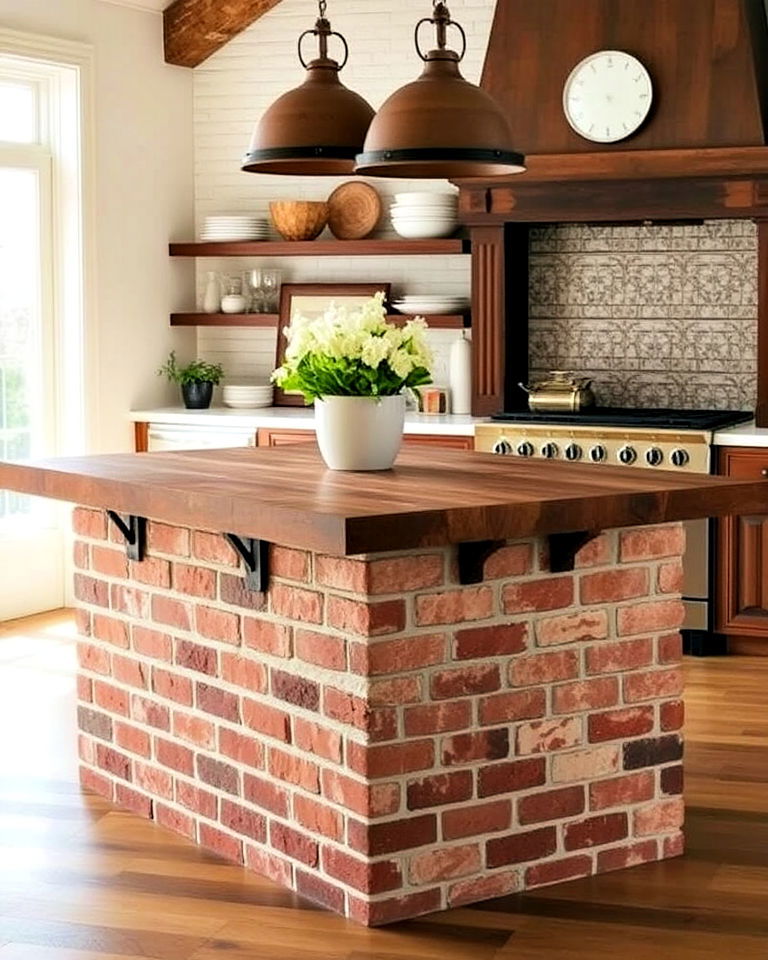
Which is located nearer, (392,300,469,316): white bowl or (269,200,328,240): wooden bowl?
(392,300,469,316): white bowl

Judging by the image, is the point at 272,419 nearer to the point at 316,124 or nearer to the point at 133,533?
the point at 133,533

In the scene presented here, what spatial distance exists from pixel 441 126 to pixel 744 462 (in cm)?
287

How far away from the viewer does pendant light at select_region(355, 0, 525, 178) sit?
4.23m

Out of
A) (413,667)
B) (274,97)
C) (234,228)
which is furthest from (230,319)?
(413,667)

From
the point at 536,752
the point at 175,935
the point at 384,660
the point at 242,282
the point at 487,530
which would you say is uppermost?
the point at 242,282

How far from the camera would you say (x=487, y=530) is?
384 cm

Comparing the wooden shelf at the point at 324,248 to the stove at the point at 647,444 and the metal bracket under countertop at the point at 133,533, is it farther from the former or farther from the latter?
the metal bracket under countertop at the point at 133,533

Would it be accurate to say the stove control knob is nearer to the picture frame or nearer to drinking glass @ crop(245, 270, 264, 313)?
the picture frame

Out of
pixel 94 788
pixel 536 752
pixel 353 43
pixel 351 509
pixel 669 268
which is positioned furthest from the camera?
pixel 353 43

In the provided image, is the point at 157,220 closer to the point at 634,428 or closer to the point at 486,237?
the point at 486,237

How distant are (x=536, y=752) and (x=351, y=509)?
2.86ft

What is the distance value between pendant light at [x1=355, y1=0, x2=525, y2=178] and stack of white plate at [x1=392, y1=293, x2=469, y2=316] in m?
3.36

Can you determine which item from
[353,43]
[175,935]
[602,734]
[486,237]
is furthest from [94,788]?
[353,43]

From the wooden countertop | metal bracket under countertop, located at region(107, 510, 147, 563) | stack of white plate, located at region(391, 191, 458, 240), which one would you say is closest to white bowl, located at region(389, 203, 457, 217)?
stack of white plate, located at region(391, 191, 458, 240)
